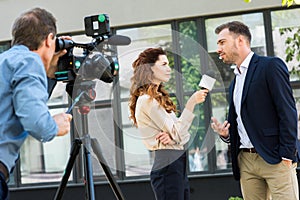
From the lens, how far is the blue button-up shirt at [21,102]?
1.96 metres

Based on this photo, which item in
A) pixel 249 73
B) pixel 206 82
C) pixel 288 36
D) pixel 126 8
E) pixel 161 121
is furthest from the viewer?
pixel 126 8

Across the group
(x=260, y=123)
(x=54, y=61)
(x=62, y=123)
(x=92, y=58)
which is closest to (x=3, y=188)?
(x=62, y=123)

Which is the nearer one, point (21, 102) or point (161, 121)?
point (21, 102)

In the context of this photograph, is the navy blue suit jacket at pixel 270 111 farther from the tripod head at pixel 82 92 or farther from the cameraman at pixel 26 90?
the cameraman at pixel 26 90

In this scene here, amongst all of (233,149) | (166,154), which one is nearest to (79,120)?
(166,154)

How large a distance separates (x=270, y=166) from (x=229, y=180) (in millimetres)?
3020

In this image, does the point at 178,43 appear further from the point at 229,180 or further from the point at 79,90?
the point at 79,90

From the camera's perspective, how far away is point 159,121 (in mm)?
2998

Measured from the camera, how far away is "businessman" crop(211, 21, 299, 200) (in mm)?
3113

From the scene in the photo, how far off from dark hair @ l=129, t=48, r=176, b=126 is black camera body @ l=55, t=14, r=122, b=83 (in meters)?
0.23

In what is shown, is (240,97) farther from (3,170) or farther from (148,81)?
(3,170)

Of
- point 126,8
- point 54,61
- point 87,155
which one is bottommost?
point 87,155

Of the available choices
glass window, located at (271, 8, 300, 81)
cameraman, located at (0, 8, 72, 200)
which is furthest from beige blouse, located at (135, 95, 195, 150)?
glass window, located at (271, 8, 300, 81)

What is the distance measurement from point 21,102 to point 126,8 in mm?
4539
